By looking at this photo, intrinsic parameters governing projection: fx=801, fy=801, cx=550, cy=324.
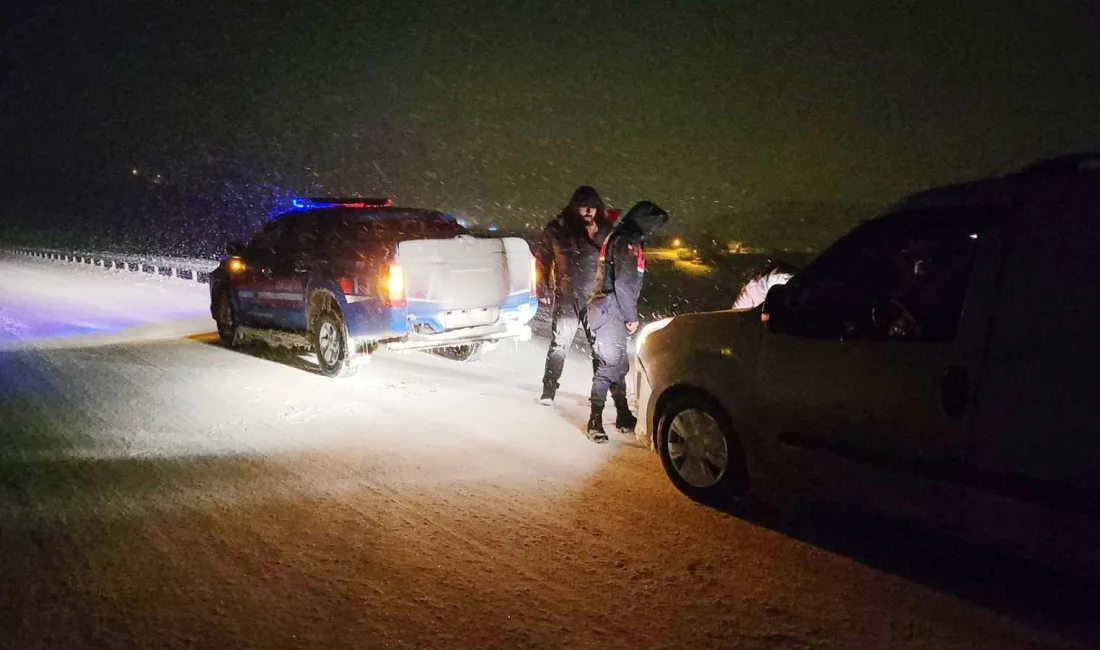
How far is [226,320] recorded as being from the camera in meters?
11.3

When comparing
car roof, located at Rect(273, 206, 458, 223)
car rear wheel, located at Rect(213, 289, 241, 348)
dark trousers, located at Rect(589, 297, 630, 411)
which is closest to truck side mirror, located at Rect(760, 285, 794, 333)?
dark trousers, located at Rect(589, 297, 630, 411)

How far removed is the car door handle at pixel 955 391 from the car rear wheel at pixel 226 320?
9.49 metres

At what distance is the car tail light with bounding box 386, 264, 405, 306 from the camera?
8.08 m

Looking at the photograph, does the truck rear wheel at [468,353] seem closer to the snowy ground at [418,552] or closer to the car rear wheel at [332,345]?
the car rear wheel at [332,345]

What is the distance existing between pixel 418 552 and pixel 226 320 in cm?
813

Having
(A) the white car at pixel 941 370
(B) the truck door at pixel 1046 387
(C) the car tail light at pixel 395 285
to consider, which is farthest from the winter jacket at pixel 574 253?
(B) the truck door at pixel 1046 387

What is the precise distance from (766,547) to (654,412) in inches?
50.5

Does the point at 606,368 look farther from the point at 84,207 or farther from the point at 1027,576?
the point at 84,207

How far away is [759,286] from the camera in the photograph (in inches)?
257

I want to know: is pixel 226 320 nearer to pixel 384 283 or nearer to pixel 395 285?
pixel 384 283

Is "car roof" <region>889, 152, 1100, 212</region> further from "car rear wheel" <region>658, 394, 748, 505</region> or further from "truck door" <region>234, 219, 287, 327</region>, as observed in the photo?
"truck door" <region>234, 219, 287, 327</region>

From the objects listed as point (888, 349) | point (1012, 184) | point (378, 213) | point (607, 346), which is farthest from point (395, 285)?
point (1012, 184)

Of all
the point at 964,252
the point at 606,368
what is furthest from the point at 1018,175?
the point at 606,368

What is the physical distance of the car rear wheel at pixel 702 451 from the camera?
15.8 feet
